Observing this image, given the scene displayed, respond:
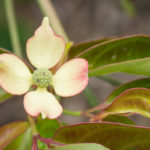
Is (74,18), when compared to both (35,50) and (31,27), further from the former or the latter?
(35,50)

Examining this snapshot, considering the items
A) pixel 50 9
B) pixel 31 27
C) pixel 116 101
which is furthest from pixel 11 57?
pixel 31 27

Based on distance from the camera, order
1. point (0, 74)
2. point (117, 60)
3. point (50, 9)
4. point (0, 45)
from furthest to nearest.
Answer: point (0, 45), point (50, 9), point (117, 60), point (0, 74)

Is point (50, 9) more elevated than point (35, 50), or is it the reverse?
point (50, 9)

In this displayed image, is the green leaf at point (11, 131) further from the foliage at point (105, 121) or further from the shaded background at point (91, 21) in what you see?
the shaded background at point (91, 21)

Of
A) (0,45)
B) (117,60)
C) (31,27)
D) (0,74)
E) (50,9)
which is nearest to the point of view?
(0,74)

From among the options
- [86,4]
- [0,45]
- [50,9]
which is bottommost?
[50,9]

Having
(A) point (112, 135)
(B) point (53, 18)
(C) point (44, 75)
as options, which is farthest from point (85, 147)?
(B) point (53, 18)

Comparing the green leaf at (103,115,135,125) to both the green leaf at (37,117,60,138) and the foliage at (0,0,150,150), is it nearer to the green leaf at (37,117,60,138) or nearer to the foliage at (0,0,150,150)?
the foliage at (0,0,150,150)
